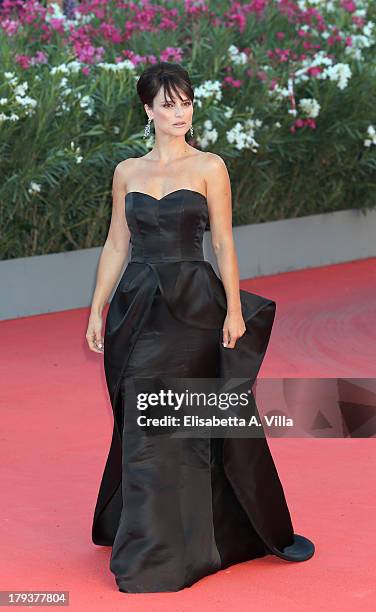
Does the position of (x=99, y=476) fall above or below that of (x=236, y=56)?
below

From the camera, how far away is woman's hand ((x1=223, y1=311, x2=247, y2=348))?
5387 millimetres

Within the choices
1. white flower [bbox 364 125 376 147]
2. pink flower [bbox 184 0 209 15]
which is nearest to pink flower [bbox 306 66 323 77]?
white flower [bbox 364 125 376 147]

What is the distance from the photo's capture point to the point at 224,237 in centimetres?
539

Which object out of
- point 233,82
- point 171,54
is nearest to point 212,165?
Answer: point 171,54

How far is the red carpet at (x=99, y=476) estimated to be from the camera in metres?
5.29

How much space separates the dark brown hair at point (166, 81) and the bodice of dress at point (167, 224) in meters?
0.37

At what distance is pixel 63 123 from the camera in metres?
11.8

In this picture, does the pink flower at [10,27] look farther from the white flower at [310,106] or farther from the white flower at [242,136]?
the white flower at [310,106]

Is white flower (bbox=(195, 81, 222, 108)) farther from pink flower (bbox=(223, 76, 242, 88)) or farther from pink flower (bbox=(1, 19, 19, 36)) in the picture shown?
pink flower (bbox=(1, 19, 19, 36))

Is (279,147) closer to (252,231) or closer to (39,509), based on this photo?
(252,231)

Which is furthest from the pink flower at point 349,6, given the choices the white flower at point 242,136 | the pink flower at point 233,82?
the white flower at point 242,136

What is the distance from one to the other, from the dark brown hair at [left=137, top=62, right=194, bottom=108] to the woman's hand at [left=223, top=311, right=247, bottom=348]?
0.84 m

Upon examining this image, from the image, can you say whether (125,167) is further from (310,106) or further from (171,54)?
(310,106)

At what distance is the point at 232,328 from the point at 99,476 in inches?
71.6
